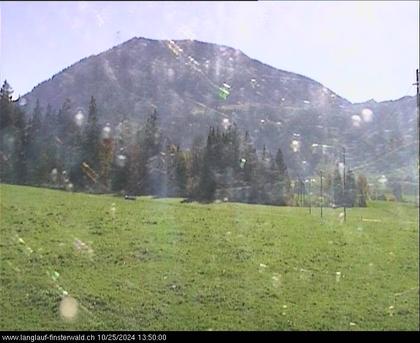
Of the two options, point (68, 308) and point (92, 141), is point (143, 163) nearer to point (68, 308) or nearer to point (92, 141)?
point (92, 141)

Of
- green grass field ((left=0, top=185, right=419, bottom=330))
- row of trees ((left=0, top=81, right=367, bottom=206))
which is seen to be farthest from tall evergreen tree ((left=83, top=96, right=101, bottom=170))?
green grass field ((left=0, top=185, right=419, bottom=330))

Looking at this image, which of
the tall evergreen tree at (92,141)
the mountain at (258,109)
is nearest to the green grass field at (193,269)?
the tall evergreen tree at (92,141)

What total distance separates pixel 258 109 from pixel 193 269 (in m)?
40.6

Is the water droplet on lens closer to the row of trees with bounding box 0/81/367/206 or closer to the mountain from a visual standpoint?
the row of trees with bounding box 0/81/367/206

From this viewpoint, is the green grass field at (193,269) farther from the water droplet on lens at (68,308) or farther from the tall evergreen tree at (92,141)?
the tall evergreen tree at (92,141)

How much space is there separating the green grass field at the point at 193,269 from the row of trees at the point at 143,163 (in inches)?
88.8

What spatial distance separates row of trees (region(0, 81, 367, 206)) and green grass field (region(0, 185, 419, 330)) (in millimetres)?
2256

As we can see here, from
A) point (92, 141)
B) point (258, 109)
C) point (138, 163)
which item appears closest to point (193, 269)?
point (138, 163)

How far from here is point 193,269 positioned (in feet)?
46.3

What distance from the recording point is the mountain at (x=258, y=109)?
33.8 meters

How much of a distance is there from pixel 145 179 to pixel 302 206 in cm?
797

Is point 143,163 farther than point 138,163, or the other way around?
point 143,163

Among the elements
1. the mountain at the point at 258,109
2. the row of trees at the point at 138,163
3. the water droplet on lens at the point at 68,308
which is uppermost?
the mountain at the point at 258,109

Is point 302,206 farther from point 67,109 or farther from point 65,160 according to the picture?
point 67,109
